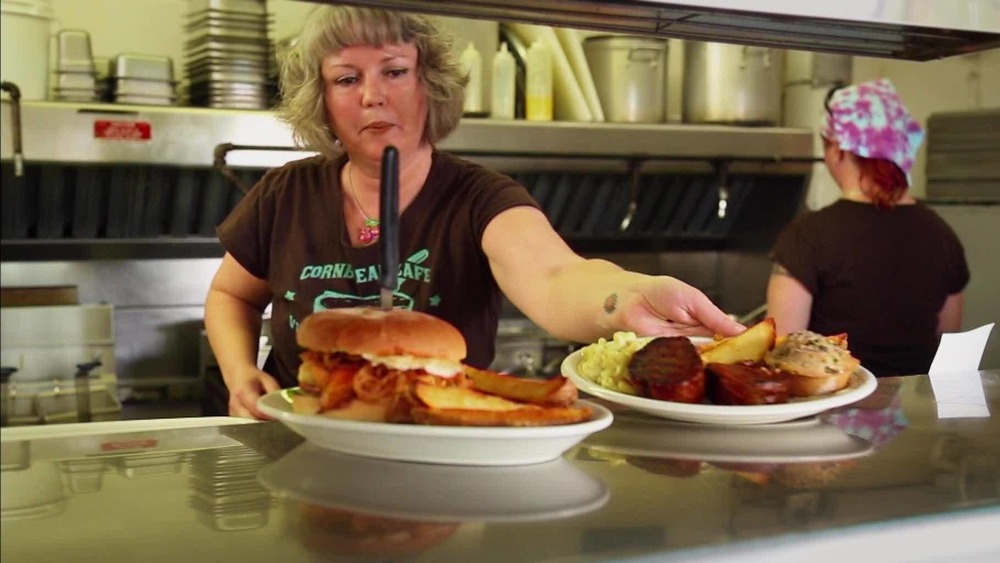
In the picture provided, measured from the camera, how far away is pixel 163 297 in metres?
2.97

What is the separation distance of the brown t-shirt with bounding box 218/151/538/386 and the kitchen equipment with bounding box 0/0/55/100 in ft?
4.02

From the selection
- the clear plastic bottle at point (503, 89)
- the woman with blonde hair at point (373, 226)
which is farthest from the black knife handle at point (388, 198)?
the clear plastic bottle at point (503, 89)

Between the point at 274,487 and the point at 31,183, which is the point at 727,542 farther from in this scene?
the point at 31,183

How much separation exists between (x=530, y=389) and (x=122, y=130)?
202 centimetres

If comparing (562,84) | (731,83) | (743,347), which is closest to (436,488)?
(743,347)

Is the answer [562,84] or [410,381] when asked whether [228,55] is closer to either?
[562,84]

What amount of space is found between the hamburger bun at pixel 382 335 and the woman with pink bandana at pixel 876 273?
4.90 feet

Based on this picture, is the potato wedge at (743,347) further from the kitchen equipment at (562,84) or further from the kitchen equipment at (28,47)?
the kitchen equipment at (562,84)

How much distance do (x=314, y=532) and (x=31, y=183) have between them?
7.39 ft

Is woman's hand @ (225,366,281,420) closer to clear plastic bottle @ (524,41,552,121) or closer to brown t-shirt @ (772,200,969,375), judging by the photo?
brown t-shirt @ (772,200,969,375)

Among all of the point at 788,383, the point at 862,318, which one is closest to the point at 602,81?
the point at 862,318

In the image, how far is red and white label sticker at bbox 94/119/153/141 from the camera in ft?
8.35

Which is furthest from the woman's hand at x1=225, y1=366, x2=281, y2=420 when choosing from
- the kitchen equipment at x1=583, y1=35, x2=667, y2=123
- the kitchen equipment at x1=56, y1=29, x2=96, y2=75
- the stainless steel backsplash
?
the kitchen equipment at x1=583, y1=35, x2=667, y2=123

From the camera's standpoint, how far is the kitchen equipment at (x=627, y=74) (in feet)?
10.2
